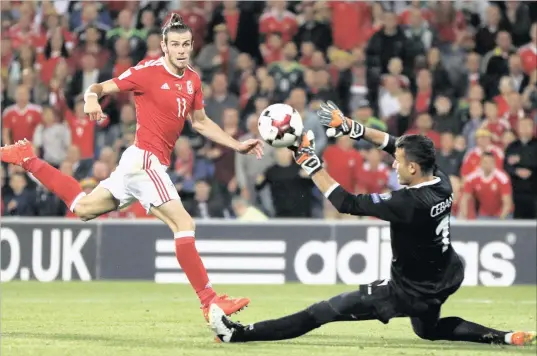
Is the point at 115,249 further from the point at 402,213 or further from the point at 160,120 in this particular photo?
the point at 402,213

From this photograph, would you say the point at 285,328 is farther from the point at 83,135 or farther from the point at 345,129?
the point at 83,135

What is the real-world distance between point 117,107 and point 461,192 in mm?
5614

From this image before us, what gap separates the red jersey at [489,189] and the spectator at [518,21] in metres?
3.14

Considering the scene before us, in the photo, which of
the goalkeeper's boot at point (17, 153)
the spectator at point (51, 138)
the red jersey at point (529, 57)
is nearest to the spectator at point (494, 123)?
the red jersey at point (529, 57)

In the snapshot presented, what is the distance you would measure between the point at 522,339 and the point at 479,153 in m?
8.56

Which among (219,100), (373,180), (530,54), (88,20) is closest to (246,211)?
(373,180)

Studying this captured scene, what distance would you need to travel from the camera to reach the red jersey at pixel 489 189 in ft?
53.3

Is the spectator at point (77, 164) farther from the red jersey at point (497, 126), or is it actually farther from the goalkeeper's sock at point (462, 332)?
the goalkeeper's sock at point (462, 332)

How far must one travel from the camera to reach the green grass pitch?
8.26 metres

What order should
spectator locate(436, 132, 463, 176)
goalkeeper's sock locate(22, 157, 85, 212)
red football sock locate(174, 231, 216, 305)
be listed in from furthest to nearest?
spectator locate(436, 132, 463, 176) → goalkeeper's sock locate(22, 157, 85, 212) → red football sock locate(174, 231, 216, 305)

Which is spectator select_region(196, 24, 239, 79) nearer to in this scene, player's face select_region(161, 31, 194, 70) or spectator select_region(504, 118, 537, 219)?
spectator select_region(504, 118, 537, 219)

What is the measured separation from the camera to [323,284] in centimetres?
1538

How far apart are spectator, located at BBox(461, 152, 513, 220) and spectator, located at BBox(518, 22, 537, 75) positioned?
94.2 inches

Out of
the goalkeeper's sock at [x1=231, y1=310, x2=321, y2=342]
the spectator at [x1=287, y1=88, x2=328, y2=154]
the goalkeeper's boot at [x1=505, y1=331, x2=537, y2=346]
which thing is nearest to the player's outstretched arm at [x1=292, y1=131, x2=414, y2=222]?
the goalkeeper's sock at [x1=231, y1=310, x2=321, y2=342]
